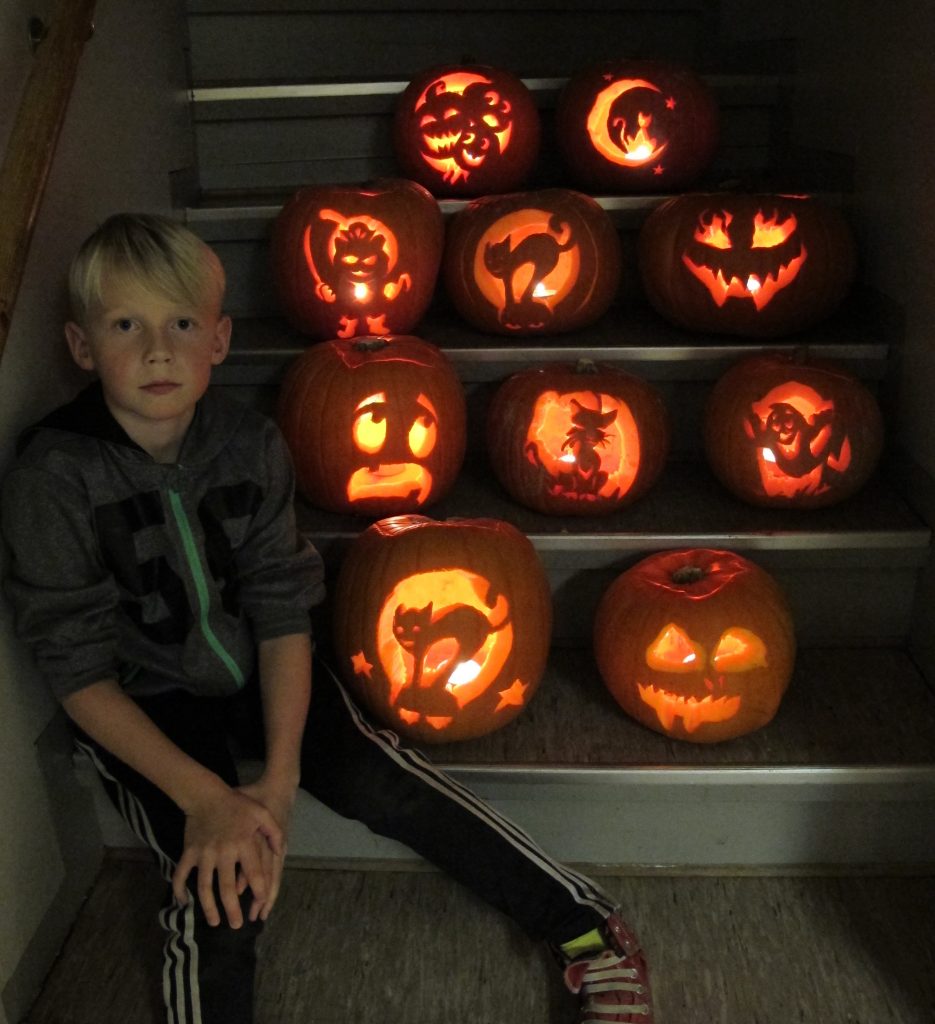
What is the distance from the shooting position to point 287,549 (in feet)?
5.57

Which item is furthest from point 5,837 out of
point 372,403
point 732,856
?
point 732,856

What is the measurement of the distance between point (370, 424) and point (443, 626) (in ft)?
1.58

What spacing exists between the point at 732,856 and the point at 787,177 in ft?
6.11

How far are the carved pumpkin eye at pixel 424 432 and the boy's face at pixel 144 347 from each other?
563 mm

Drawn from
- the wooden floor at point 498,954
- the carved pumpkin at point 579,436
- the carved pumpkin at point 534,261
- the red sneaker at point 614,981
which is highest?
the carved pumpkin at point 534,261

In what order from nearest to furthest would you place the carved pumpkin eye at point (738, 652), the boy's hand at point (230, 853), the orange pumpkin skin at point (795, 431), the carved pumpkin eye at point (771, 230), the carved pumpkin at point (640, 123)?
1. the boy's hand at point (230, 853)
2. the carved pumpkin eye at point (738, 652)
3. the orange pumpkin skin at point (795, 431)
4. the carved pumpkin eye at point (771, 230)
5. the carved pumpkin at point (640, 123)

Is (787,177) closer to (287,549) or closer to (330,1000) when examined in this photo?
(287,549)

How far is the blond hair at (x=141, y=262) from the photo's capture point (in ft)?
4.84

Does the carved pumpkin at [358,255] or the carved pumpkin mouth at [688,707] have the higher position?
the carved pumpkin at [358,255]

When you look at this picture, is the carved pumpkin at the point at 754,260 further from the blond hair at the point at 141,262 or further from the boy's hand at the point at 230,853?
the boy's hand at the point at 230,853

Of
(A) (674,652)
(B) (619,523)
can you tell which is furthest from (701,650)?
(B) (619,523)

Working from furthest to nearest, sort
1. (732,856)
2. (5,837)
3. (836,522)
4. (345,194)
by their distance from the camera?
(345,194)
(836,522)
(732,856)
(5,837)

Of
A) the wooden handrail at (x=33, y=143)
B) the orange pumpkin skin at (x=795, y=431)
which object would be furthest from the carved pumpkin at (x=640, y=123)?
the wooden handrail at (x=33, y=143)

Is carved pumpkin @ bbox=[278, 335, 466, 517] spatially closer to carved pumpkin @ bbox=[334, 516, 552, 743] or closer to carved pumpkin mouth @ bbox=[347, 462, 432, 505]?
carved pumpkin mouth @ bbox=[347, 462, 432, 505]
